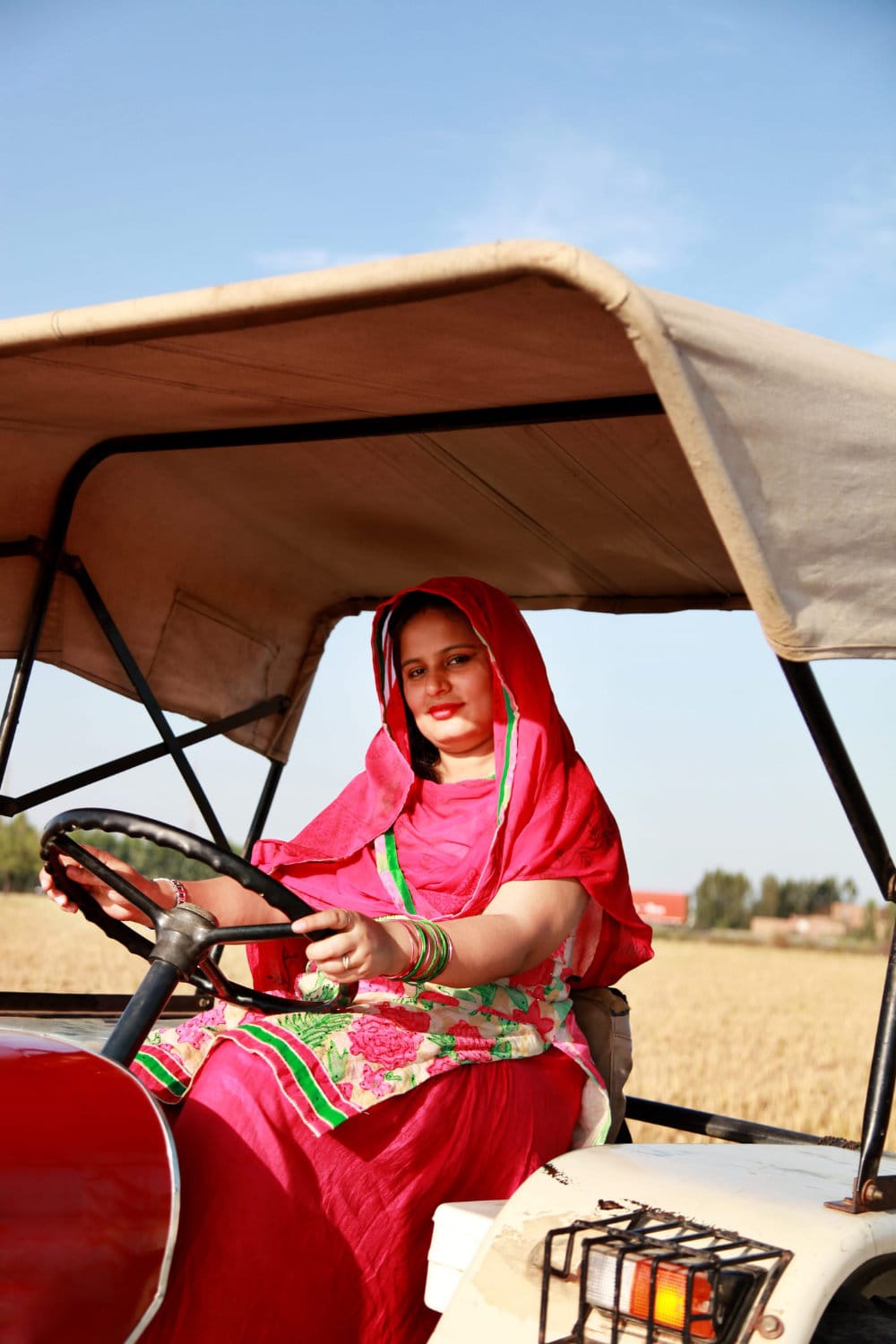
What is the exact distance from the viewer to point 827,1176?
2.30 metres

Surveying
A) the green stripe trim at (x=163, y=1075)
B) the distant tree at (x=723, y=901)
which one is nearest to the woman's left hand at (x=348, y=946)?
the green stripe trim at (x=163, y=1075)

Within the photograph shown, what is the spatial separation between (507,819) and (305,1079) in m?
0.77

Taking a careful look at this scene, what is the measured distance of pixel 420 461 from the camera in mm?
3264

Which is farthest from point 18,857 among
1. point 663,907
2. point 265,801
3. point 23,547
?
point 23,547

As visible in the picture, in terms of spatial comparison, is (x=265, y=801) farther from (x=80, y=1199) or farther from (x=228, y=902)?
(x=80, y=1199)

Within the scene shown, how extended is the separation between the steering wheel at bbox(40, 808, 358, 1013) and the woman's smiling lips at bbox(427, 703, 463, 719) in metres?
0.94

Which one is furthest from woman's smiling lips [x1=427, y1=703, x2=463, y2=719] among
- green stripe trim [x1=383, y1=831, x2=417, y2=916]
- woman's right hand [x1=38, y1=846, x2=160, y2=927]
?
woman's right hand [x1=38, y1=846, x2=160, y2=927]

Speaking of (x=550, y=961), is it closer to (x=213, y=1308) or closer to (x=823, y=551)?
(x=213, y=1308)

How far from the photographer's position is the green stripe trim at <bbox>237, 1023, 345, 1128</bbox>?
7.42 ft

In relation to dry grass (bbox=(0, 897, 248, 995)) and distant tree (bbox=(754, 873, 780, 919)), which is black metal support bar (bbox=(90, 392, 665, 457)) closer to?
dry grass (bbox=(0, 897, 248, 995))

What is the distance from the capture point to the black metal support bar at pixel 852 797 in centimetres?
220

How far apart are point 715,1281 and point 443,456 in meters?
1.94

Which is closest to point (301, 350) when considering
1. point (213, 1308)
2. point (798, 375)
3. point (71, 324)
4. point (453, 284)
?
point (71, 324)

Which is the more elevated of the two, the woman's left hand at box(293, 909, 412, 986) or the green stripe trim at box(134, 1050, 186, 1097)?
the woman's left hand at box(293, 909, 412, 986)
